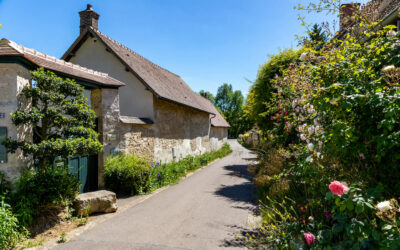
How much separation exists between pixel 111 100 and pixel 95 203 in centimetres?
352

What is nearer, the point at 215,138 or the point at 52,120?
the point at 52,120

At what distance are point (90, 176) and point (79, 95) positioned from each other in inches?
122

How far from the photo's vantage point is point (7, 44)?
Answer: 4.73 meters

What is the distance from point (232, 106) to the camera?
65.4m

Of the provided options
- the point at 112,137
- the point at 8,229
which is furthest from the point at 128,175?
the point at 8,229

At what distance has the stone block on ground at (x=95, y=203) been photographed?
204 inches

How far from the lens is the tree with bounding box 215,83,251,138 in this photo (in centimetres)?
5703

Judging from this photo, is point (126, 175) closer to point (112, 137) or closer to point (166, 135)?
point (112, 137)

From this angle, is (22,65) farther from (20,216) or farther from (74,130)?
(20,216)

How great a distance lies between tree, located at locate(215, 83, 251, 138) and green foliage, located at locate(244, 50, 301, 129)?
4465 centimetres

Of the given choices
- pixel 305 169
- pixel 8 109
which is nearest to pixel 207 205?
pixel 305 169

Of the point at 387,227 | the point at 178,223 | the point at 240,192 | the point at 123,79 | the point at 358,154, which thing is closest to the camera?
the point at 387,227

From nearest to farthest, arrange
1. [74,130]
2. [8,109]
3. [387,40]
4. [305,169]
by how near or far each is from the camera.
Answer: [387,40] → [305,169] → [8,109] → [74,130]

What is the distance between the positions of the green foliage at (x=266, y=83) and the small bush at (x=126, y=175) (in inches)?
220
